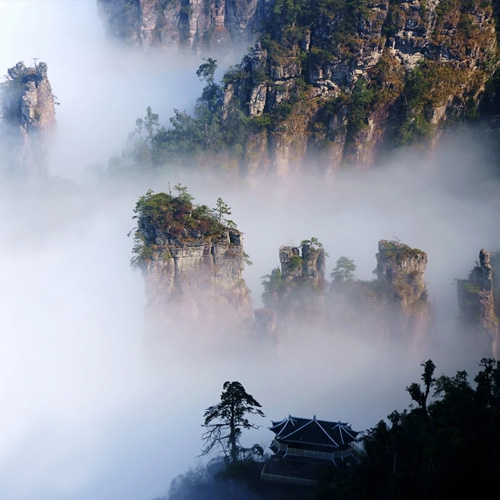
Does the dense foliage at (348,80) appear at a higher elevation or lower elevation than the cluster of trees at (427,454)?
higher

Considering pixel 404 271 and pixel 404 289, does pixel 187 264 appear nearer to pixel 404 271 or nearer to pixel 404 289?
pixel 404 271

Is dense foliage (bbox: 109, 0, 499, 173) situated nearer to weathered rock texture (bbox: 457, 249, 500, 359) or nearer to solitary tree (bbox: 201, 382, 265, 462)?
weathered rock texture (bbox: 457, 249, 500, 359)

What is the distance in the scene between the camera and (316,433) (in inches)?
2239

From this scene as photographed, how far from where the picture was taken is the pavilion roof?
56.5 meters

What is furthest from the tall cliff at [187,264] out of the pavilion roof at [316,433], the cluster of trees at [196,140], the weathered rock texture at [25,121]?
the weathered rock texture at [25,121]

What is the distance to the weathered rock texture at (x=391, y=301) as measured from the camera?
73.2 m

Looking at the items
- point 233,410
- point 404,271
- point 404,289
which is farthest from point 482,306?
point 233,410

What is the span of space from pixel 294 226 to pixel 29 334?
28.3 meters

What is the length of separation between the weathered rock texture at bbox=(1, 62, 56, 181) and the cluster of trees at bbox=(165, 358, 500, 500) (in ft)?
187

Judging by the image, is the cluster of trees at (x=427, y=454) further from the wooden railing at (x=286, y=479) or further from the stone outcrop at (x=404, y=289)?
the stone outcrop at (x=404, y=289)

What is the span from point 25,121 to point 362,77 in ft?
125

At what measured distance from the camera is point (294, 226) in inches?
3711

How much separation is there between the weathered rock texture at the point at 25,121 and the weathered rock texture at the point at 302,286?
40801 millimetres

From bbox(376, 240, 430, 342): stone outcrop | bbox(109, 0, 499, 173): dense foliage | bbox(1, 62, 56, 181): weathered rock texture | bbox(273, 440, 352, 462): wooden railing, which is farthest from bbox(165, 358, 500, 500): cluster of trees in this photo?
bbox(1, 62, 56, 181): weathered rock texture
